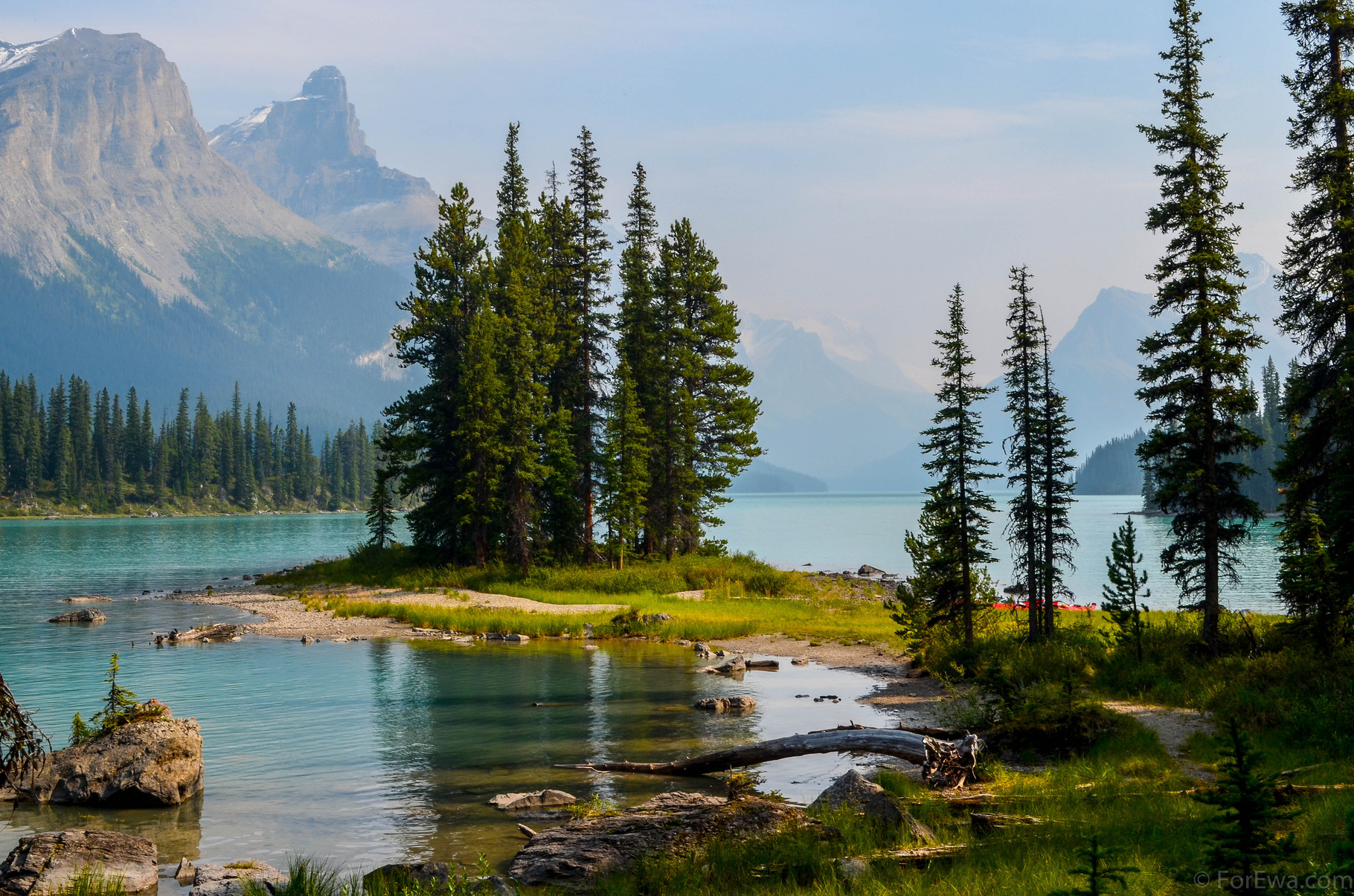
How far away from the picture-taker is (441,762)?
1881cm

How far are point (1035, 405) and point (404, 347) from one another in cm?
4361

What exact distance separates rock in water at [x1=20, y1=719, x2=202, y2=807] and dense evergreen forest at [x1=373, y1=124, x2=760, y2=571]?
3453 cm

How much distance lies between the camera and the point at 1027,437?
26.1m

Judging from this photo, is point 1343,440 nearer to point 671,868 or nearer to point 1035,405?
point 1035,405

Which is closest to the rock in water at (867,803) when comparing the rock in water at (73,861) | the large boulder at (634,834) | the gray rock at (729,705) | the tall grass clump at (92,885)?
the large boulder at (634,834)

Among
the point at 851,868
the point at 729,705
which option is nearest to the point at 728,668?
the point at 729,705

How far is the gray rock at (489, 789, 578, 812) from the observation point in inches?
597

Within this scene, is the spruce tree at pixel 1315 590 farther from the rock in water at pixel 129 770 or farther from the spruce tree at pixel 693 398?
the spruce tree at pixel 693 398

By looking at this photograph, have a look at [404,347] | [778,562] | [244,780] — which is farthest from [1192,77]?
[778,562]

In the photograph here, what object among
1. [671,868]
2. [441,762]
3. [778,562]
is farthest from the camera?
[778,562]

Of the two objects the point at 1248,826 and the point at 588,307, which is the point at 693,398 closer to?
the point at 588,307

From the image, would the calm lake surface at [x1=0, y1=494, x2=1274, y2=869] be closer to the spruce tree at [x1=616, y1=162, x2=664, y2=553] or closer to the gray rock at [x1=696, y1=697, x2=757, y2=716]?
the gray rock at [x1=696, y1=697, x2=757, y2=716]

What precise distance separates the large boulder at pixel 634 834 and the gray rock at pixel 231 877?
3.08m

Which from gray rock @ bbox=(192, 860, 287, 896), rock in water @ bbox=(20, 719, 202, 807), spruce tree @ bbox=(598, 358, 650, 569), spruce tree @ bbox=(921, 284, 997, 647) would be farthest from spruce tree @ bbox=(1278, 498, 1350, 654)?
spruce tree @ bbox=(598, 358, 650, 569)
